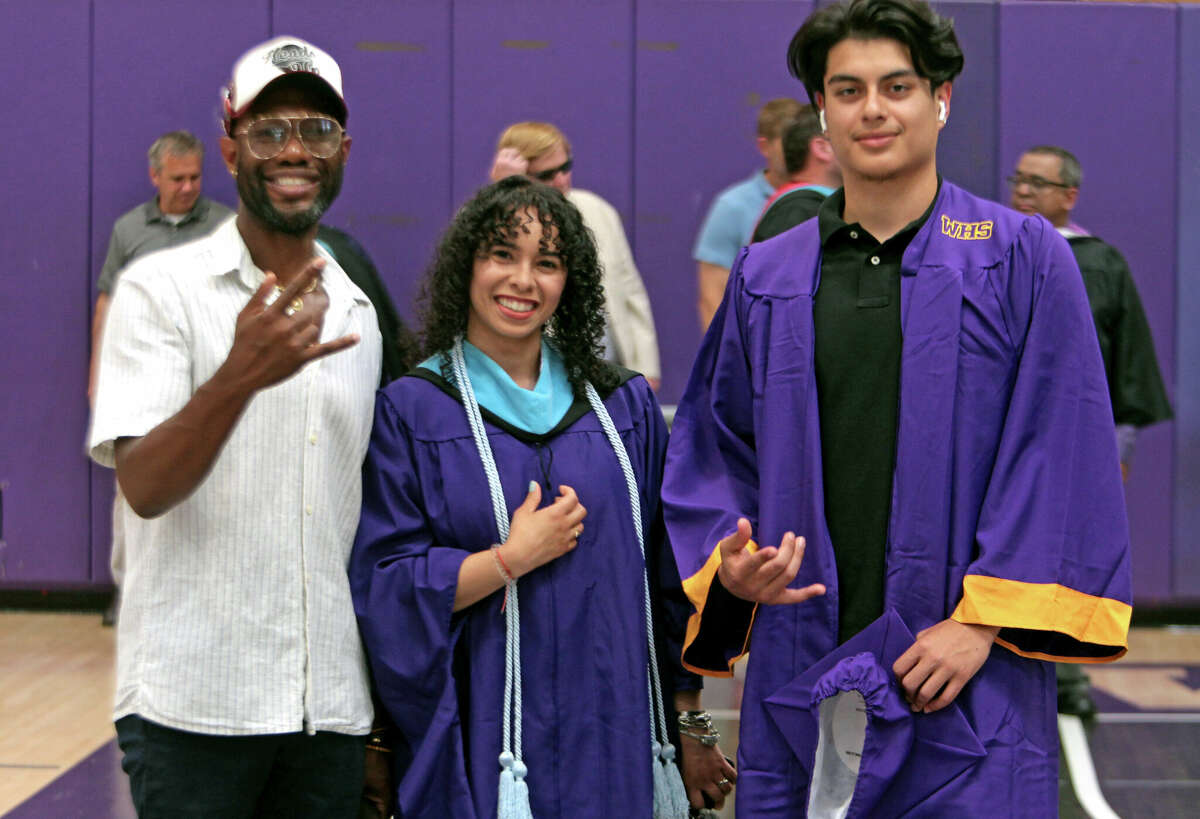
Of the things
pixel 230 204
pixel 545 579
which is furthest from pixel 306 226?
pixel 230 204

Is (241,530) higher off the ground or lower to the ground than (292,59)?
lower

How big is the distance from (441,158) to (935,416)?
15.8ft

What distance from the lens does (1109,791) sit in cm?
449

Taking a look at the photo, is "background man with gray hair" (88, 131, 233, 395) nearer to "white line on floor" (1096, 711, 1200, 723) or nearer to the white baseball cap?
the white baseball cap

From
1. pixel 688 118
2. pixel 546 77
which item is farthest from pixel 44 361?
pixel 688 118

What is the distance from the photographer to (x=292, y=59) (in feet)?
7.63

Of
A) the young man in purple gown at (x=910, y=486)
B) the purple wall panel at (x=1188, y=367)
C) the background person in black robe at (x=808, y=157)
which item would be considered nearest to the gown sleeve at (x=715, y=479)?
the young man in purple gown at (x=910, y=486)

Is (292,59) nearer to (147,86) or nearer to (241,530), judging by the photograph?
(241,530)

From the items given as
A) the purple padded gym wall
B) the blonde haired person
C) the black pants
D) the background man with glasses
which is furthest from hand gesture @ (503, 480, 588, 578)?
the purple padded gym wall

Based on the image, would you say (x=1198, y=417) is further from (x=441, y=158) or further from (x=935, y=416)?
(x=935, y=416)

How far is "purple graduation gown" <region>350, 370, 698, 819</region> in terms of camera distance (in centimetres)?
234

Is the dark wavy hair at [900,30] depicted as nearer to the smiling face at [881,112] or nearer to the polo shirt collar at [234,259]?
the smiling face at [881,112]

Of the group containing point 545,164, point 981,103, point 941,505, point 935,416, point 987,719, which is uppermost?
point 981,103

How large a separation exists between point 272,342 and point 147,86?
16.9 ft
